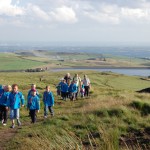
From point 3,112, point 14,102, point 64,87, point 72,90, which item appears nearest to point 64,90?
point 64,87

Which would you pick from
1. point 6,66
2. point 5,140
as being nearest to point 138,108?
point 5,140

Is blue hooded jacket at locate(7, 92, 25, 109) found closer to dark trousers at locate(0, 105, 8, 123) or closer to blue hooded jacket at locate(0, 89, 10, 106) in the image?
blue hooded jacket at locate(0, 89, 10, 106)

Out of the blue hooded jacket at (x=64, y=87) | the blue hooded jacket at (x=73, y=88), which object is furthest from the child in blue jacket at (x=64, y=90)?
the blue hooded jacket at (x=73, y=88)

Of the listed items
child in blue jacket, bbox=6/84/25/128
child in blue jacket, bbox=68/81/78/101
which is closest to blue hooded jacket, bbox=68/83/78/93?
child in blue jacket, bbox=68/81/78/101

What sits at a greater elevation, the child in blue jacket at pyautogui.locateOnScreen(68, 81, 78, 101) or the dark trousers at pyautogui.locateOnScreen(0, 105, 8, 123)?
the dark trousers at pyautogui.locateOnScreen(0, 105, 8, 123)

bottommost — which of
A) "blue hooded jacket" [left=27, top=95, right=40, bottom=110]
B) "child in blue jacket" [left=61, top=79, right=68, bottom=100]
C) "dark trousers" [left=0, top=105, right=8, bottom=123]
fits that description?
"child in blue jacket" [left=61, top=79, right=68, bottom=100]

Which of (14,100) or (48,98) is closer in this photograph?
(14,100)

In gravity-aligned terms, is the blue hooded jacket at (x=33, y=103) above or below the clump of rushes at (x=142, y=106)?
above

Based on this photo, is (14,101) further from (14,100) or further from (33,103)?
(33,103)

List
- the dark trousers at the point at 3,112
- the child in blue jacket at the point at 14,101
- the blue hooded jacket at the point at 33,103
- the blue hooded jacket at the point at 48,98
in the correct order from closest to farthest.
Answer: the child in blue jacket at the point at 14,101 → the blue hooded jacket at the point at 33,103 → the dark trousers at the point at 3,112 → the blue hooded jacket at the point at 48,98

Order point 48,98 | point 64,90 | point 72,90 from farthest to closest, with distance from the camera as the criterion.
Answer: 1. point 64,90
2. point 72,90
3. point 48,98

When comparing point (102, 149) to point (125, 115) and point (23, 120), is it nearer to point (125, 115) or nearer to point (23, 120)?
point (125, 115)

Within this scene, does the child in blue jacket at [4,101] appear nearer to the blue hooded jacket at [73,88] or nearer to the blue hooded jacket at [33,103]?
the blue hooded jacket at [33,103]

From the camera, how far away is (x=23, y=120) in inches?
611
